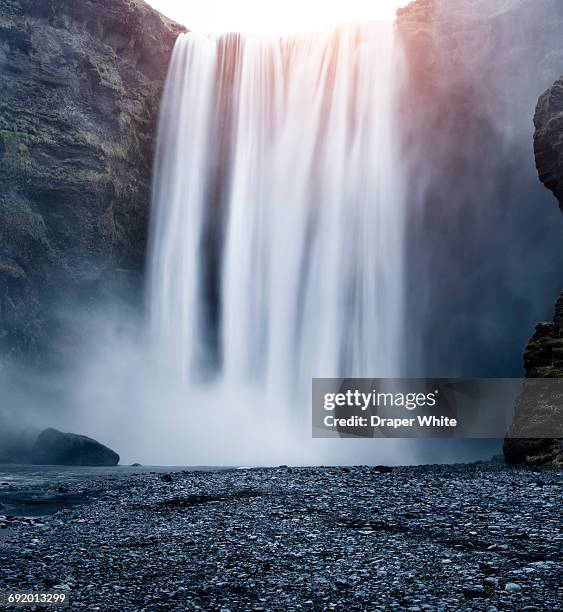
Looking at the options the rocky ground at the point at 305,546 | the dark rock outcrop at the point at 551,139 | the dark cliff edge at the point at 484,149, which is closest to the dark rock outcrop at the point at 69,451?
the rocky ground at the point at 305,546

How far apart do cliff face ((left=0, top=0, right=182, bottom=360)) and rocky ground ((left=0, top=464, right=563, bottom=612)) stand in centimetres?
2281

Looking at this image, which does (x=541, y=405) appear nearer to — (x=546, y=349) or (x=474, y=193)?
(x=546, y=349)

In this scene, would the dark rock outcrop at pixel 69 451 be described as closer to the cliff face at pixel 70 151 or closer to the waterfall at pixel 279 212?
the cliff face at pixel 70 151

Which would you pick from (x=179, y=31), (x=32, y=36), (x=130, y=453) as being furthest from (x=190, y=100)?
(x=130, y=453)

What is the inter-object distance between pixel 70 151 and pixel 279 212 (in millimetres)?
12476

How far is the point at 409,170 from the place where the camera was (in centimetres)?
3706

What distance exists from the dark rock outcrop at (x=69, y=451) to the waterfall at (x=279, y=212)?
388 inches

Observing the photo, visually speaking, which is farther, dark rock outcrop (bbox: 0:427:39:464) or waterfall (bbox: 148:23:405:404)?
waterfall (bbox: 148:23:405:404)

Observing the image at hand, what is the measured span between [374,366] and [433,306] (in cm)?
606

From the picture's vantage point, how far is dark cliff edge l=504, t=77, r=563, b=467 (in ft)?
59.8

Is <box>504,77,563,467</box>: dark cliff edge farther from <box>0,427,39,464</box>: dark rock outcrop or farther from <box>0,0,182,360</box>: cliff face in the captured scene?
<box>0,0,182,360</box>: cliff face

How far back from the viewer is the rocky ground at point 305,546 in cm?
688

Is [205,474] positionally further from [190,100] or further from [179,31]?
[179,31]

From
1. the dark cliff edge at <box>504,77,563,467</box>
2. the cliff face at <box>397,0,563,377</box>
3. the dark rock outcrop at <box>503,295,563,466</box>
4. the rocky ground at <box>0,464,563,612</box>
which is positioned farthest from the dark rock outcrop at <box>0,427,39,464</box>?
the cliff face at <box>397,0,563,377</box>
